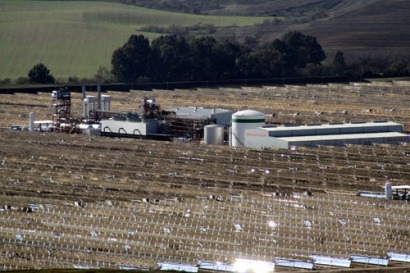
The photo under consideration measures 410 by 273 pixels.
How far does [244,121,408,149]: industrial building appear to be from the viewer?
50.6 meters

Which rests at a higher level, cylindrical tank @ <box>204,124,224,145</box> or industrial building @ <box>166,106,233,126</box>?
industrial building @ <box>166,106,233,126</box>

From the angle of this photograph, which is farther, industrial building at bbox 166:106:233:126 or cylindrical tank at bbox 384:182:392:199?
industrial building at bbox 166:106:233:126

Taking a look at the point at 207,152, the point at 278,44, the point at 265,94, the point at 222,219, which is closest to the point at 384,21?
the point at 278,44

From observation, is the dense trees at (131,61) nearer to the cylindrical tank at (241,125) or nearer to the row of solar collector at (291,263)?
the cylindrical tank at (241,125)

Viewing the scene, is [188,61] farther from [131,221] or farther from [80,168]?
[131,221]

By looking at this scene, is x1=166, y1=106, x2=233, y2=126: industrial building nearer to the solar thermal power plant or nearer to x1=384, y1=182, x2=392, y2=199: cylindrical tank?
the solar thermal power plant

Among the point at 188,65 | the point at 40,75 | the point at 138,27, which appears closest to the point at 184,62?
the point at 188,65

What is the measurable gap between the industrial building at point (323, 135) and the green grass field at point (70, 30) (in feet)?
121

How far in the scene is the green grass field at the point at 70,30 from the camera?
92.8 m

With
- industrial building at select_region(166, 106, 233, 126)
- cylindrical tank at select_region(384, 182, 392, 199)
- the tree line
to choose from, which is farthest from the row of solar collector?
the tree line

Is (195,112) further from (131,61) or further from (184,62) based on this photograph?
(184,62)

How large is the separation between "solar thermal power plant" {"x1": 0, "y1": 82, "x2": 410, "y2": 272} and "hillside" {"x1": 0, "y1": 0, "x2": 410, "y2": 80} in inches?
1357

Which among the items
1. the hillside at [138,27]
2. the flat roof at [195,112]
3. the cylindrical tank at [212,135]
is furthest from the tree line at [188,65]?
the cylindrical tank at [212,135]

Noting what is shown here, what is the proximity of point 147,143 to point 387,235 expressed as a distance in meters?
17.1
